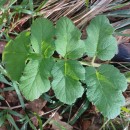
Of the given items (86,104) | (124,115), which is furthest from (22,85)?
(124,115)

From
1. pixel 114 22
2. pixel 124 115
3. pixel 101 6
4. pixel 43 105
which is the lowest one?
pixel 124 115

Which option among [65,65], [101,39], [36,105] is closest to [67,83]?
[65,65]

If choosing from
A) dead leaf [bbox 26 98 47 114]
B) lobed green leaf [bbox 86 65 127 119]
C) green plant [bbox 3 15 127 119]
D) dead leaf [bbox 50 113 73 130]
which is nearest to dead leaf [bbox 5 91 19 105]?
dead leaf [bbox 26 98 47 114]

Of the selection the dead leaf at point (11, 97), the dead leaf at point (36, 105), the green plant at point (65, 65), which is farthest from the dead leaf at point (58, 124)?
the green plant at point (65, 65)

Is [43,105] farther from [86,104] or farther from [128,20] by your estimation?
[128,20]

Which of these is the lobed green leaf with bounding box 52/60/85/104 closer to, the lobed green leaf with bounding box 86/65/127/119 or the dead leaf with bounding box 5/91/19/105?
the lobed green leaf with bounding box 86/65/127/119

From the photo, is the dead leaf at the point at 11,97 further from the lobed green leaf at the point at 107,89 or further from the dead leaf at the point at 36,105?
the lobed green leaf at the point at 107,89
